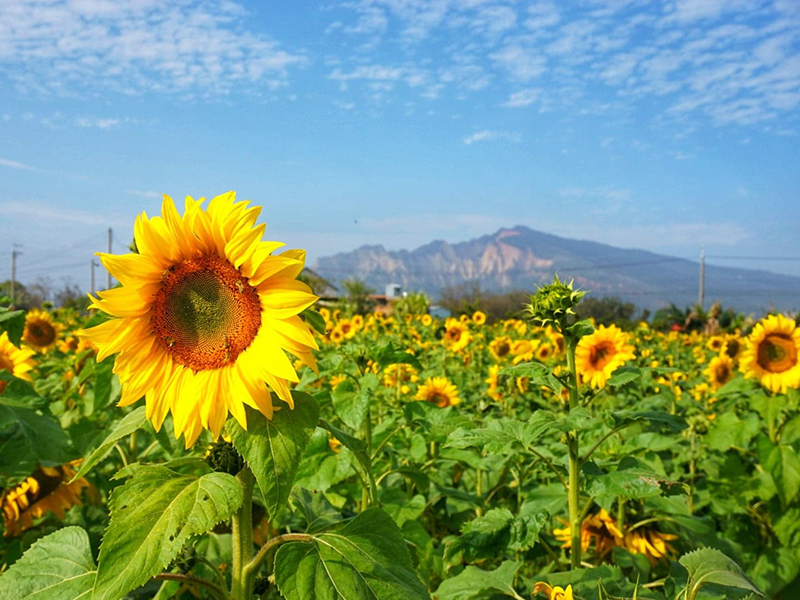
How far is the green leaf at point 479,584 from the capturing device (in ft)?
5.96

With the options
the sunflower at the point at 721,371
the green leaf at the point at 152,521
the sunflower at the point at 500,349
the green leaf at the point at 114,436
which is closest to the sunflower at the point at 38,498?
the green leaf at the point at 114,436

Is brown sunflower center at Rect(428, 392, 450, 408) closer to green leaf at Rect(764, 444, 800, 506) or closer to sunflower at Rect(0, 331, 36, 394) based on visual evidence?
green leaf at Rect(764, 444, 800, 506)

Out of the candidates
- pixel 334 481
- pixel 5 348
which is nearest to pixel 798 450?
pixel 334 481

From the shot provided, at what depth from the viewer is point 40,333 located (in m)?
6.41

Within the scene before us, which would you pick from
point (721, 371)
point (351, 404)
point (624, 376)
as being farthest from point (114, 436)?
point (721, 371)

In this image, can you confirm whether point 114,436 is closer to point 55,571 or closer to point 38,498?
point 55,571

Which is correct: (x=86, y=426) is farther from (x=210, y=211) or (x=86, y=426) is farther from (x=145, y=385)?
(x=210, y=211)

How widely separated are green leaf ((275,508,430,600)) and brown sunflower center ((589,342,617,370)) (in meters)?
2.51

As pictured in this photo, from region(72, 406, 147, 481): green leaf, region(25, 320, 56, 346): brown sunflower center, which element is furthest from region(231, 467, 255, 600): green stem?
region(25, 320, 56, 346): brown sunflower center

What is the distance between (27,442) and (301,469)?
98 cm

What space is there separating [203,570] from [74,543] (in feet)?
1.47

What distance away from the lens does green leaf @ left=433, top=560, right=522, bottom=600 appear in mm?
1816

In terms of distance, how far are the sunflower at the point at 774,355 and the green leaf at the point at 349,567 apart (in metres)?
3.21

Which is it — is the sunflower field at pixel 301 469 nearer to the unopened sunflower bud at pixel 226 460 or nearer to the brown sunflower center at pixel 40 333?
the unopened sunflower bud at pixel 226 460
